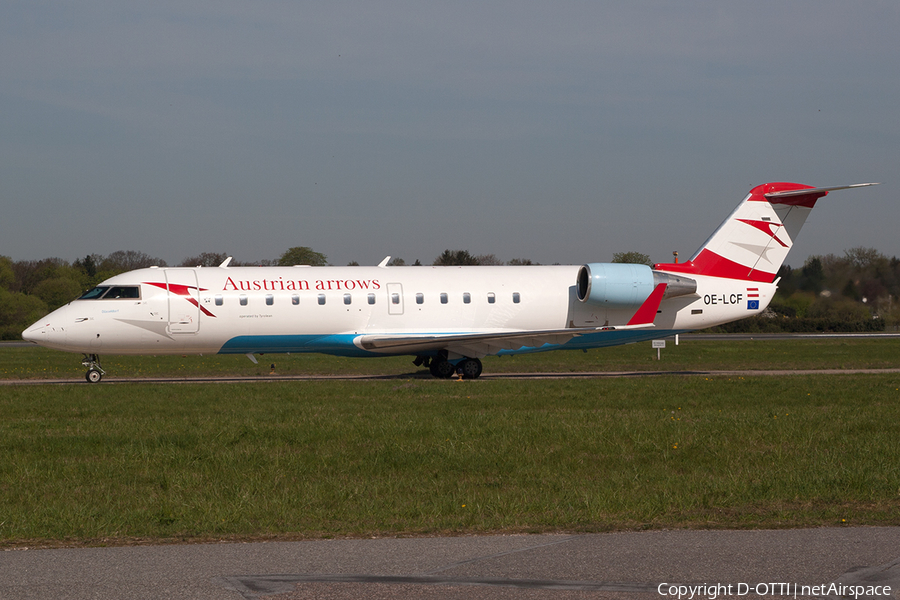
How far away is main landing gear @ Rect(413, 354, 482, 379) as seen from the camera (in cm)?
2744

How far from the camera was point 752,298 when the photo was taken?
29.0 meters

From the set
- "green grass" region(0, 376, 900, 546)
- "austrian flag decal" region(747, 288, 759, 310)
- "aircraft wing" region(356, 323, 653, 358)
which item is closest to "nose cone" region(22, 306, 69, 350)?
"green grass" region(0, 376, 900, 546)

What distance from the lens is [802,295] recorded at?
41.1 m

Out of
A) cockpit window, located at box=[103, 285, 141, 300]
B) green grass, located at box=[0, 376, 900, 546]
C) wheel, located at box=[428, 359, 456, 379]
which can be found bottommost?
green grass, located at box=[0, 376, 900, 546]

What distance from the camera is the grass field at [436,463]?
900 cm

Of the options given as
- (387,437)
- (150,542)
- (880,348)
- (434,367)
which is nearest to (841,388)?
(434,367)

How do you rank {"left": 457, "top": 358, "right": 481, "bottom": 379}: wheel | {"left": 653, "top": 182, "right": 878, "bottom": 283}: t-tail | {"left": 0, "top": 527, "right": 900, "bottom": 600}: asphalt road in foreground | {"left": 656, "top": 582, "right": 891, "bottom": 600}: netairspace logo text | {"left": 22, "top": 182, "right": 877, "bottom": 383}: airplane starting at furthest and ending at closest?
1. {"left": 653, "top": 182, "right": 878, "bottom": 283}: t-tail
2. {"left": 457, "top": 358, "right": 481, "bottom": 379}: wheel
3. {"left": 22, "top": 182, "right": 877, "bottom": 383}: airplane
4. {"left": 0, "top": 527, "right": 900, "bottom": 600}: asphalt road in foreground
5. {"left": 656, "top": 582, "right": 891, "bottom": 600}: netairspace logo text

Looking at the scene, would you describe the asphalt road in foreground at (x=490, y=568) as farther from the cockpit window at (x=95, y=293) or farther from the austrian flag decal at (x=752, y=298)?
the austrian flag decal at (x=752, y=298)

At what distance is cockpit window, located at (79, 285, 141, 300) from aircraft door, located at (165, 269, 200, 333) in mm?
933

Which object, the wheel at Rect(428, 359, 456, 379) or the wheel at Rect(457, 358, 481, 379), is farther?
the wheel at Rect(428, 359, 456, 379)

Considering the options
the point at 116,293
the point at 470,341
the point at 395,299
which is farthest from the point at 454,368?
the point at 116,293

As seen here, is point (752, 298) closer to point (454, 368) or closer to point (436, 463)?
point (454, 368)

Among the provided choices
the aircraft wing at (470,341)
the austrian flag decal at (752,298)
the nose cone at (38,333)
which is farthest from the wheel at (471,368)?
the nose cone at (38,333)

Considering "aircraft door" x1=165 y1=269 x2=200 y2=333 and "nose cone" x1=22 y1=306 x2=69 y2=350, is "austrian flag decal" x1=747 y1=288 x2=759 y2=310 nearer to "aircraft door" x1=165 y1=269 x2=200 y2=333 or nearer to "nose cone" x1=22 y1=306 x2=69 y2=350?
"aircraft door" x1=165 y1=269 x2=200 y2=333
